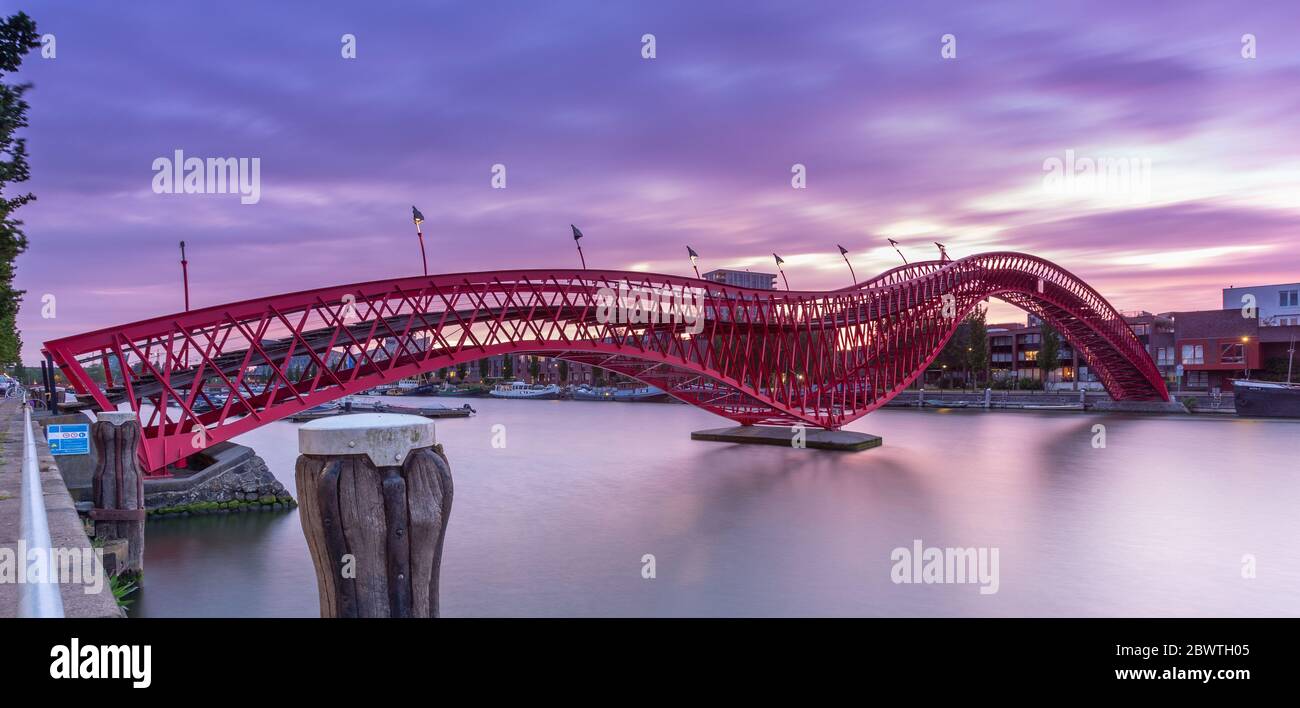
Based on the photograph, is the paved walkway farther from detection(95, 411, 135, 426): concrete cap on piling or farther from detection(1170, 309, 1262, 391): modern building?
detection(1170, 309, 1262, 391): modern building

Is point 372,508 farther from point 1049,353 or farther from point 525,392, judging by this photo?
point 525,392

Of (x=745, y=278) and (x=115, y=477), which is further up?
(x=745, y=278)

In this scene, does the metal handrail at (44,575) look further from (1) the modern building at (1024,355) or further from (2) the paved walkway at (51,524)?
(1) the modern building at (1024,355)

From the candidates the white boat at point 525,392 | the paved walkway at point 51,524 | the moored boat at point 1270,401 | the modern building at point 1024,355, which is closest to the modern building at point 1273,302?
the moored boat at point 1270,401

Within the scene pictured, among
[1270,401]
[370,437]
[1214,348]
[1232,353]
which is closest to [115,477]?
[370,437]
